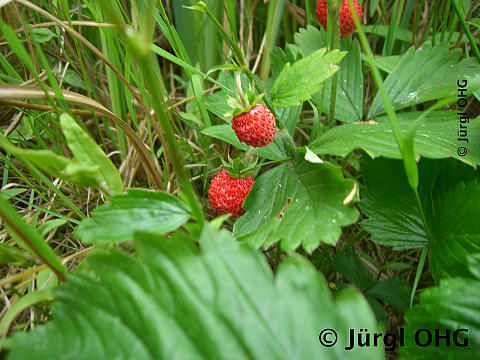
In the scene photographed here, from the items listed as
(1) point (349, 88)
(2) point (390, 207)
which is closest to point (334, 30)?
(1) point (349, 88)

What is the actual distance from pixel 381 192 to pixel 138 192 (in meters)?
0.61

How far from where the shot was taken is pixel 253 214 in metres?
0.92

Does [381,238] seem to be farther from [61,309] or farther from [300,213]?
[61,309]

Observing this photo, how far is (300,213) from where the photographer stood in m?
0.82

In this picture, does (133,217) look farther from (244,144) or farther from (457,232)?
Answer: (457,232)

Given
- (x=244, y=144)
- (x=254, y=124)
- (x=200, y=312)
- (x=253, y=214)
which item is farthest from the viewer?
(x=244, y=144)

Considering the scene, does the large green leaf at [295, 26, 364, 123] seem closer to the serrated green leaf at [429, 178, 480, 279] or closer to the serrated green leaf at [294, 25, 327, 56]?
the serrated green leaf at [294, 25, 327, 56]

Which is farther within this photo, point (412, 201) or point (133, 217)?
point (412, 201)

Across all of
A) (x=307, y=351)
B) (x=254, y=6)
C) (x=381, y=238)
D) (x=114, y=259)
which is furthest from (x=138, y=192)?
(x=254, y=6)

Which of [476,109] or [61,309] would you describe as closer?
[61,309]

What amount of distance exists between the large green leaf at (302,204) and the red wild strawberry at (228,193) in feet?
0.07

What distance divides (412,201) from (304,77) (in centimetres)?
41

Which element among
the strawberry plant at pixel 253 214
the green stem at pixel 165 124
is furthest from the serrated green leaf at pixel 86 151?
the green stem at pixel 165 124

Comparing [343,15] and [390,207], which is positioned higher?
[343,15]
